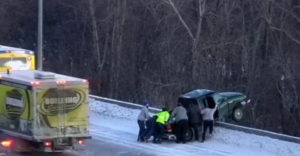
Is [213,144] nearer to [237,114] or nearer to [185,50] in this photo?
[237,114]

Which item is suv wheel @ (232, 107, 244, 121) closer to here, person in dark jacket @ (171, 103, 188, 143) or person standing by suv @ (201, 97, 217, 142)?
person standing by suv @ (201, 97, 217, 142)

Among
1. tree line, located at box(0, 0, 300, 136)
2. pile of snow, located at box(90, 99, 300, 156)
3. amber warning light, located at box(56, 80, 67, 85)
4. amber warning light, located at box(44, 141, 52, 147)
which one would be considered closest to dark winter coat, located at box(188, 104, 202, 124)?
pile of snow, located at box(90, 99, 300, 156)

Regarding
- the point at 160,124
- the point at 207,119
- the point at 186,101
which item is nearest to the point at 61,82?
the point at 160,124

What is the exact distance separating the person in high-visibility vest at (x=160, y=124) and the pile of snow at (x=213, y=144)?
0.31 metres

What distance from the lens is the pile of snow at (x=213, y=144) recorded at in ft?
91.8

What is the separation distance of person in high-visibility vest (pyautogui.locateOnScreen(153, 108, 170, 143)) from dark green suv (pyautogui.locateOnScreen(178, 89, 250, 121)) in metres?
1.71

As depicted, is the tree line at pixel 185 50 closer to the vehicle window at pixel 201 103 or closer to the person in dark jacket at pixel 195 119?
the vehicle window at pixel 201 103

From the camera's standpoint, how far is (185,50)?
159 ft

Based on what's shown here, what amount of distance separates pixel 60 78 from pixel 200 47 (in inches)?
864

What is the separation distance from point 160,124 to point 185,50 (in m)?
19.5

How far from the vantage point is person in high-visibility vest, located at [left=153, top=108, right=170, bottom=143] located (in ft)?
96.0

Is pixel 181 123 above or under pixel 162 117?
under

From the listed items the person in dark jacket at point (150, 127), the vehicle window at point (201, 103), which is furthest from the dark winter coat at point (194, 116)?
the person in dark jacket at point (150, 127)

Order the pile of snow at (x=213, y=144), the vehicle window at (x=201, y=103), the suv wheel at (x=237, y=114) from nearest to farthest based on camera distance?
1. the pile of snow at (x=213, y=144)
2. the vehicle window at (x=201, y=103)
3. the suv wheel at (x=237, y=114)
